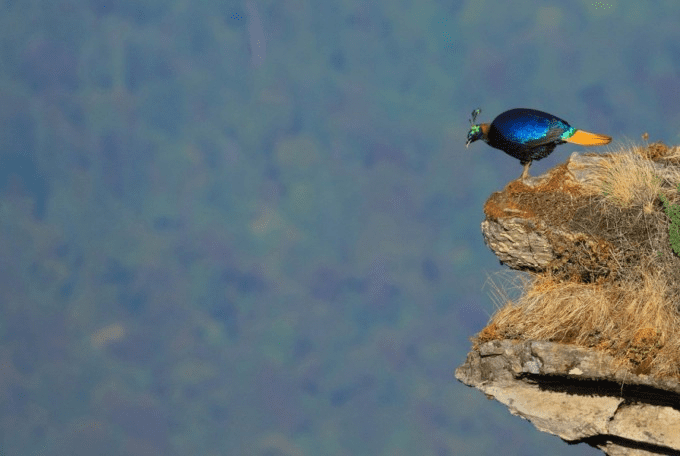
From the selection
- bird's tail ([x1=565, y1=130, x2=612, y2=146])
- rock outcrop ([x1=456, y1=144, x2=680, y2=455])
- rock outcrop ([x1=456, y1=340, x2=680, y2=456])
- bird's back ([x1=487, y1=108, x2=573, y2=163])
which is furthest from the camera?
bird's back ([x1=487, y1=108, x2=573, y2=163])

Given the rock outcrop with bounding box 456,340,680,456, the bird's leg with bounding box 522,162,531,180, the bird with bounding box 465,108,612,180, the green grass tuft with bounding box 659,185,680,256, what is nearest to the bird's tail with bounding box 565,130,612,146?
the bird with bounding box 465,108,612,180

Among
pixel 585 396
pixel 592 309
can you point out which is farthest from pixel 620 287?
pixel 585 396

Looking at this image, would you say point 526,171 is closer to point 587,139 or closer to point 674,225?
point 587,139

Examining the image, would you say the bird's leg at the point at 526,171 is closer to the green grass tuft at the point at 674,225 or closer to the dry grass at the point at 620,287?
the dry grass at the point at 620,287

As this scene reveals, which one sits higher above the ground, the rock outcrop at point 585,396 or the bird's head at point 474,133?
the bird's head at point 474,133

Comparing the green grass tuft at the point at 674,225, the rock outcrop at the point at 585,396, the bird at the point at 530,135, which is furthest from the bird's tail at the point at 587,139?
the rock outcrop at the point at 585,396

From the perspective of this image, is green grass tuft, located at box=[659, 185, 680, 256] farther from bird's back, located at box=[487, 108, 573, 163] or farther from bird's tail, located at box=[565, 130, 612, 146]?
bird's back, located at box=[487, 108, 573, 163]

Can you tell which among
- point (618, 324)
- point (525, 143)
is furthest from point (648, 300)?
point (525, 143)
